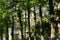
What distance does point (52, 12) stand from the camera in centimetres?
1596

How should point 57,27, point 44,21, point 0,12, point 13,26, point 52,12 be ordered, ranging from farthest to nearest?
point 13,26
point 44,21
point 0,12
point 52,12
point 57,27

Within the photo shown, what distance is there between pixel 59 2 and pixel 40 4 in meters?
1.35

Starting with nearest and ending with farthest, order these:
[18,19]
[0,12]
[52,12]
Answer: [52,12] → [0,12] → [18,19]

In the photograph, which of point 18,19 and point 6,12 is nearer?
point 6,12

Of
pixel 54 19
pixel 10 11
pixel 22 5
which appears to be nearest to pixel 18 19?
pixel 10 11

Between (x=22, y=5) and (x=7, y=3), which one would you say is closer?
(x=22, y=5)

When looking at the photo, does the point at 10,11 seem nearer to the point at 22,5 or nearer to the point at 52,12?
the point at 22,5

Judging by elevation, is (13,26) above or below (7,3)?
below

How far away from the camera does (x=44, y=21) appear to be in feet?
69.3

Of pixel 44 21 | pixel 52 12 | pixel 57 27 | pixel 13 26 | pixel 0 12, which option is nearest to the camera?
pixel 57 27

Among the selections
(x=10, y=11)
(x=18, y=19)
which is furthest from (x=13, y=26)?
(x=10, y=11)

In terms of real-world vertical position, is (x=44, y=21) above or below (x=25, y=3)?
below

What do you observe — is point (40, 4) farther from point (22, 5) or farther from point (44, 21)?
point (44, 21)

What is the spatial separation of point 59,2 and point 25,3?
2324mm
